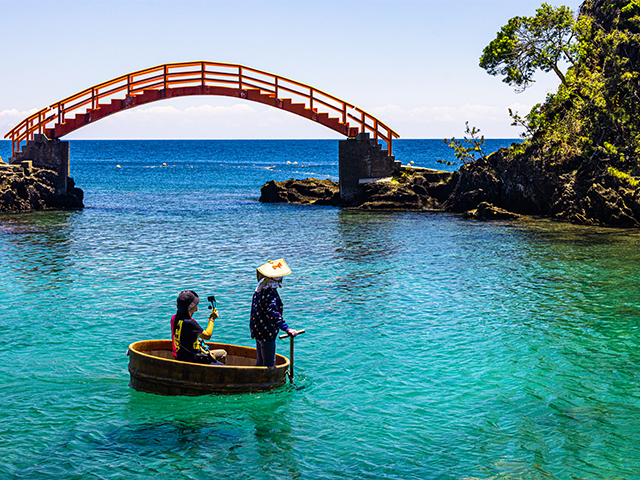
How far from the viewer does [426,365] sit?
11492mm

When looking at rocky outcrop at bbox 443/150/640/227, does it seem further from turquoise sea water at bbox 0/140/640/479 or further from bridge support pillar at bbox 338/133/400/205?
bridge support pillar at bbox 338/133/400/205

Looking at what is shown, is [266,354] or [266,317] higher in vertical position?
[266,317]

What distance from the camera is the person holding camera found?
30.2 ft

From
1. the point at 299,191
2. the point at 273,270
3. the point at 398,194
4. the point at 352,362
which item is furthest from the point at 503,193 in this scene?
the point at 273,270

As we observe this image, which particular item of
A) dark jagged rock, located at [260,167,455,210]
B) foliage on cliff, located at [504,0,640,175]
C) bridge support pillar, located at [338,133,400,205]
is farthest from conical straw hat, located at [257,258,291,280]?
bridge support pillar, located at [338,133,400,205]

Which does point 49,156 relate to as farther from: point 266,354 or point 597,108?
point 266,354

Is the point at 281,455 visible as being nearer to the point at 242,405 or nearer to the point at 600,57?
the point at 242,405

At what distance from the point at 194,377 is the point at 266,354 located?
1.14 metres

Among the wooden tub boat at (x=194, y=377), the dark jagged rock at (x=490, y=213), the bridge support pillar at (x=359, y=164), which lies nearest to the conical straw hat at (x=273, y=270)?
the wooden tub boat at (x=194, y=377)

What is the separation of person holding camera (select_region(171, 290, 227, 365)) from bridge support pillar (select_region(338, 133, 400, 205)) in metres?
30.5

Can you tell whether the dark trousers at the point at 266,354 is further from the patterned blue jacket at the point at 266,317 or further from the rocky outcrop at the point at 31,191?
the rocky outcrop at the point at 31,191

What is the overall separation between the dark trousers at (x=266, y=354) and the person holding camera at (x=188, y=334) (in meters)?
0.75

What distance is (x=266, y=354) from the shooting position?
9.82m

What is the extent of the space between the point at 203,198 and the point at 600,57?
98.5 feet
